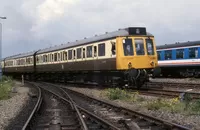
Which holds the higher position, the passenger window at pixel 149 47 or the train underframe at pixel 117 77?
the passenger window at pixel 149 47

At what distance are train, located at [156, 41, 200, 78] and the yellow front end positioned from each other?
30.4 ft

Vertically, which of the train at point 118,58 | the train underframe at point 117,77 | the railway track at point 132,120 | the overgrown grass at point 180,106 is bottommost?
the railway track at point 132,120

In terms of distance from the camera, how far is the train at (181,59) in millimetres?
30656

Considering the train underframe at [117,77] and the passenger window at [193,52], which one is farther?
the passenger window at [193,52]

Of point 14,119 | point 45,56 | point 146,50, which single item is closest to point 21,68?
point 45,56

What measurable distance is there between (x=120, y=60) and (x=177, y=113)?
9.49 metres

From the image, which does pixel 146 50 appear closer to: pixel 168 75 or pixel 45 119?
pixel 45 119

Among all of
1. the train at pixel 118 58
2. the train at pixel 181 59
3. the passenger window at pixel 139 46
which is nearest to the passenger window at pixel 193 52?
the train at pixel 181 59

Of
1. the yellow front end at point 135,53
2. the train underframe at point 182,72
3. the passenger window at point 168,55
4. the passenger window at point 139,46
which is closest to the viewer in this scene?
the yellow front end at point 135,53

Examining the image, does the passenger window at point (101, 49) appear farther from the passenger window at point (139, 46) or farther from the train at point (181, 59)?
the train at point (181, 59)

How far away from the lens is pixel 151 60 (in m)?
22.0

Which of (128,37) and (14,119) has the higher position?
(128,37)

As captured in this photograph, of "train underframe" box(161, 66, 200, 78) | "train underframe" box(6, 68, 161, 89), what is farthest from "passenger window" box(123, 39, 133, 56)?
"train underframe" box(161, 66, 200, 78)

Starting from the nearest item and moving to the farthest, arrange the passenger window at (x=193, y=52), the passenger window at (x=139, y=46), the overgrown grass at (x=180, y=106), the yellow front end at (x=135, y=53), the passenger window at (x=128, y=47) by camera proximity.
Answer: the overgrown grass at (x=180, y=106) → the yellow front end at (x=135, y=53) → the passenger window at (x=128, y=47) → the passenger window at (x=139, y=46) → the passenger window at (x=193, y=52)
